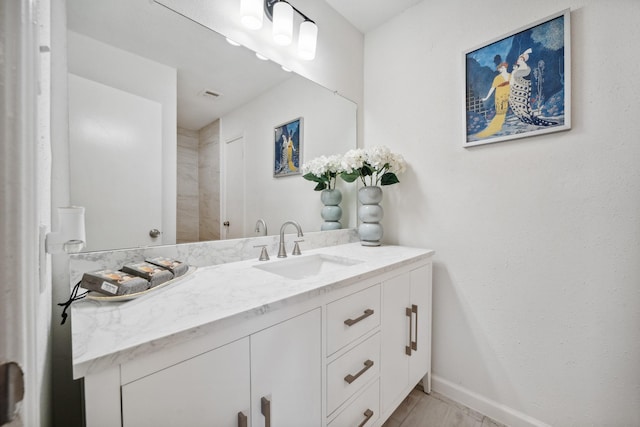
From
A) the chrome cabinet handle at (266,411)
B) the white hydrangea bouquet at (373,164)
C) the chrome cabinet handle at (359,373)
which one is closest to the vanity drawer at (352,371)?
the chrome cabinet handle at (359,373)

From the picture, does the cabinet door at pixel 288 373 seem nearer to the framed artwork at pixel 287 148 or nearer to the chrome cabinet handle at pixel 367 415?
the chrome cabinet handle at pixel 367 415

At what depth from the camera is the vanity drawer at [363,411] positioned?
89 centimetres

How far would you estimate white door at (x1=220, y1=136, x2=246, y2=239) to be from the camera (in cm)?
119

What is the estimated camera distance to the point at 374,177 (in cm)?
172

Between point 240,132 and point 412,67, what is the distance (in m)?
1.13

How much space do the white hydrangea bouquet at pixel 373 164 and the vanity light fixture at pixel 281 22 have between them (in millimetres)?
613

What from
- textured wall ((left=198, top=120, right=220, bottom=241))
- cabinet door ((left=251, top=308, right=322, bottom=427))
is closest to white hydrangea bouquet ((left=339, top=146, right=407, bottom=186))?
textured wall ((left=198, top=120, right=220, bottom=241))

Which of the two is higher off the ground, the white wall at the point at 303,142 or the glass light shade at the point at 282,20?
the glass light shade at the point at 282,20

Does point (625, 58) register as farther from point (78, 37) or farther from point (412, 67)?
point (78, 37)

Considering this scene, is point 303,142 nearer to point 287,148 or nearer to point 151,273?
point 287,148

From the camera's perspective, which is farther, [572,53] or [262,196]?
[262,196]

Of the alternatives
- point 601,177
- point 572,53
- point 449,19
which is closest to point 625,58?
point 572,53

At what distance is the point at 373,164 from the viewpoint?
1.50m

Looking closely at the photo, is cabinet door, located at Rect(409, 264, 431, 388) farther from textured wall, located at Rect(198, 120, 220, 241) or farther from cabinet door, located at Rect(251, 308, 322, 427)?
textured wall, located at Rect(198, 120, 220, 241)
